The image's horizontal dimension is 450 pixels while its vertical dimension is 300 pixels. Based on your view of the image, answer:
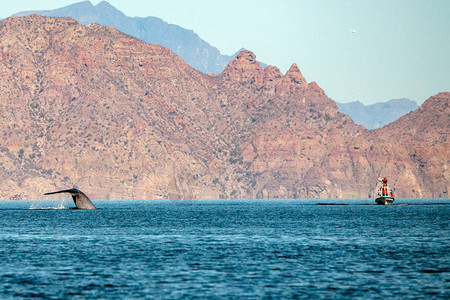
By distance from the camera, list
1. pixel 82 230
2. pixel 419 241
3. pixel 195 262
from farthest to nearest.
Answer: pixel 82 230 → pixel 419 241 → pixel 195 262

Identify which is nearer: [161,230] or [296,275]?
[296,275]

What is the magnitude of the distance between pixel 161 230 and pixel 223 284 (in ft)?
205

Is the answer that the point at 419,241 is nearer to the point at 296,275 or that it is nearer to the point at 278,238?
the point at 278,238

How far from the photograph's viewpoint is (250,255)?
2960 inches

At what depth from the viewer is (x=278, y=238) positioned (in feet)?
323

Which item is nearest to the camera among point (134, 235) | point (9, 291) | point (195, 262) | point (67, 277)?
point (9, 291)

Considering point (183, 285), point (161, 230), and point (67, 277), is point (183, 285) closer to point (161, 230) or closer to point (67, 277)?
point (67, 277)

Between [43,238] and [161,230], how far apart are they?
2279 cm

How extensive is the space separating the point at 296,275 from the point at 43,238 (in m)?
49.2

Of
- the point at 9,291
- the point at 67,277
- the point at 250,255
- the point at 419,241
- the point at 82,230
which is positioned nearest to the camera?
the point at 9,291

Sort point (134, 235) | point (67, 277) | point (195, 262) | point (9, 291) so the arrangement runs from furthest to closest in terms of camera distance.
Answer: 1. point (134, 235)
2. point (195, 262)
3. point (67, 277)
4. point (9, 291)

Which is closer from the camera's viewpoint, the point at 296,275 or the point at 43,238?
the point at 296,275

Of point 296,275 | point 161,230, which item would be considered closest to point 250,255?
point 296,275

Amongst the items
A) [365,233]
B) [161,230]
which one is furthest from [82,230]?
[365,233]
